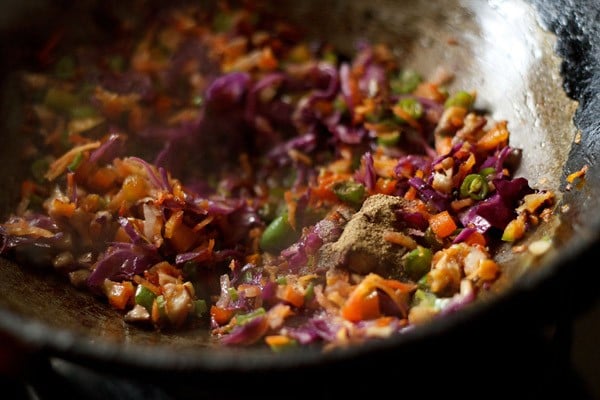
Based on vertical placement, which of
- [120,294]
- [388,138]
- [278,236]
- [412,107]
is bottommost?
[120,294]

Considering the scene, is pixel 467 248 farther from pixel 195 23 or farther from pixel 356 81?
pixel 195 23

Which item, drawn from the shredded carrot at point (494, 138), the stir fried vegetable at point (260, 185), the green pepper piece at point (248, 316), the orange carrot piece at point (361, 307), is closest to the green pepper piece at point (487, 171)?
the stir fried vegetable at point (260, 185)

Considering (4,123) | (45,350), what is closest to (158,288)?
(45,350)

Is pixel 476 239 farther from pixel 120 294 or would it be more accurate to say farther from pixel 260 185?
pixel 120 294

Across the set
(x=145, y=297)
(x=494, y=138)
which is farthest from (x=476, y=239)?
(x=145, y=297)

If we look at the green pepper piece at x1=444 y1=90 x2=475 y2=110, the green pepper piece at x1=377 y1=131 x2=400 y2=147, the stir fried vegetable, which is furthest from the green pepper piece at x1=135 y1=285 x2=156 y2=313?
the green pepper piece at x1=444 y1=90 x2=475 y2=110

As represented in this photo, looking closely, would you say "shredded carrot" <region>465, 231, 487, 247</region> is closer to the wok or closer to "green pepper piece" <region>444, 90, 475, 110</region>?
the wok

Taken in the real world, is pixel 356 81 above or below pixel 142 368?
above

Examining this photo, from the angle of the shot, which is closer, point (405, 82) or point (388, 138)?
point (388, 138)
